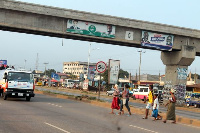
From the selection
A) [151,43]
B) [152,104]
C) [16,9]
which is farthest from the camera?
[151,43]

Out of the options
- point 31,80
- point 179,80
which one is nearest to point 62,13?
point 31,80

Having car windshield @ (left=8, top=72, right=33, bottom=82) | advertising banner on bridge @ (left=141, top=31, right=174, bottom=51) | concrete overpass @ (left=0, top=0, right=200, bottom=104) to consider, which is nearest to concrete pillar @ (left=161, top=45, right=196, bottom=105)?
concrete overpass @ (left=0, top=0, right=200, bottom=104)

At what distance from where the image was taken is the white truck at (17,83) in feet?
79.0

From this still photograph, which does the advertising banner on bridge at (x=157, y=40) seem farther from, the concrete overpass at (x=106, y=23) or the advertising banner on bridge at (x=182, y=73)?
the advertising banner on bridge at (x=182, y=73)

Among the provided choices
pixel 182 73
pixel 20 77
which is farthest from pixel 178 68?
pixel 20 77

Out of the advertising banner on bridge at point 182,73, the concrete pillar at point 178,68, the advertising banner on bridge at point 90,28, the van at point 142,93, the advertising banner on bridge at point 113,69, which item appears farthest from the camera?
the van at point 142,93

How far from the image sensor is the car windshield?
→ 24344mm

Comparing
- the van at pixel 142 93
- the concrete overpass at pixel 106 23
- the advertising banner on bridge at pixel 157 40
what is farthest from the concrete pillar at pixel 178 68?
the van at pixel 142 93

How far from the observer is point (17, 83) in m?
24.2

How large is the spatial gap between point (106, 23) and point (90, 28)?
62.5 inches

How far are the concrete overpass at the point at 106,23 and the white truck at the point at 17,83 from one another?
221 inches

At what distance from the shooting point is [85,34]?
30.3 meters

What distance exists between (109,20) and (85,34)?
2774 mm

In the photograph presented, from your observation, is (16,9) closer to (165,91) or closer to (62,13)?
(62,13)
